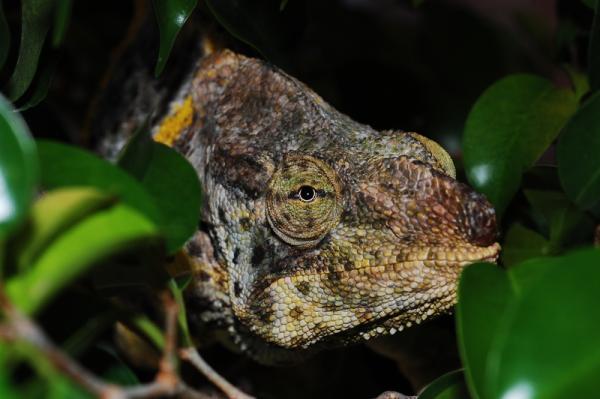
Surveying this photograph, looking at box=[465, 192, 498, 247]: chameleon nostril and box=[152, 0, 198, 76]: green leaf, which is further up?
Result: box=[152, 0, 198, 76]: green leaf

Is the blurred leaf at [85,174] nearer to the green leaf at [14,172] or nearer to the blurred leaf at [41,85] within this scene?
the green leaf at [14,172]

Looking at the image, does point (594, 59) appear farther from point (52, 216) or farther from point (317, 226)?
point (52, 216)

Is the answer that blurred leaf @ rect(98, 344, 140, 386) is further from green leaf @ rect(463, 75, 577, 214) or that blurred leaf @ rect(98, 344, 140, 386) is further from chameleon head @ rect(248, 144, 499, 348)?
green leaf @ rect(463, 75, 577, 214)

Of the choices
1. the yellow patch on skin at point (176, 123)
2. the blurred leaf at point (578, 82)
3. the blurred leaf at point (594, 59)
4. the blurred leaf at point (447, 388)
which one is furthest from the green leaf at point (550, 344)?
the yellow patch on skin at point (176, 123)

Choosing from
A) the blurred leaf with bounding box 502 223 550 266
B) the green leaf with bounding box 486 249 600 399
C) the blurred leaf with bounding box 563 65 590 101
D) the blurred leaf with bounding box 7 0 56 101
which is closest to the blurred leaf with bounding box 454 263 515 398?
the green leaf with bounding box 486 249 600 399

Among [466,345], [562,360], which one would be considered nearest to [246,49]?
[466,345]

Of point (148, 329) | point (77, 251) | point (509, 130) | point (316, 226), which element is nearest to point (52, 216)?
point (77, 251)
